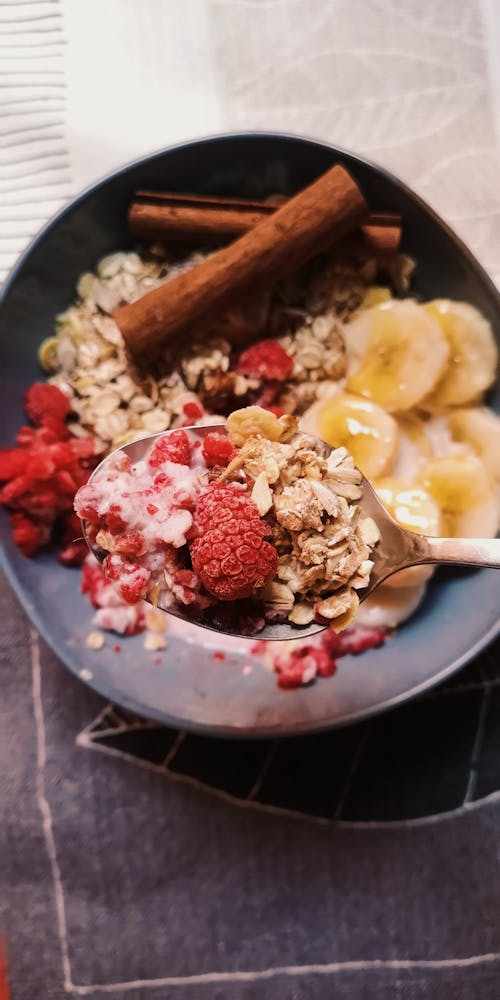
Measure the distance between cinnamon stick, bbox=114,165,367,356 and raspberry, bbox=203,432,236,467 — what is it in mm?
245

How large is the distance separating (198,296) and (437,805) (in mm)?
733

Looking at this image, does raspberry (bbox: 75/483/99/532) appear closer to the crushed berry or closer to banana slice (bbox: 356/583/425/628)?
the crushed berry

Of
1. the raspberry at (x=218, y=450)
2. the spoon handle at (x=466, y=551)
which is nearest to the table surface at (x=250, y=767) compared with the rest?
the spoon handle at (x=466, y=551)

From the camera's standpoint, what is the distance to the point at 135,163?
903 mm

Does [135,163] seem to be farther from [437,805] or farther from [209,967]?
[209,967]

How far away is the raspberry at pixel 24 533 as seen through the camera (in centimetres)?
92

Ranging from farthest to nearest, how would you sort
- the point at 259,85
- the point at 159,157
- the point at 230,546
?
1. the point at 259,85
2. the point at 159,157
3. the point at 230,546

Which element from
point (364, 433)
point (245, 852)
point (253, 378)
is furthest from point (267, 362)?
point (245, 852)

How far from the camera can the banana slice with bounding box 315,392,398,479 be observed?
942 millimetres

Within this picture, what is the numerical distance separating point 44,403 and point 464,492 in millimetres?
530

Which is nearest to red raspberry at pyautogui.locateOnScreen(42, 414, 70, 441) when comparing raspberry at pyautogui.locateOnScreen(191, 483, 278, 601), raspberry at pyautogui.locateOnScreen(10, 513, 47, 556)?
raspberry at pyautogui.locateOnScreen(10, 513, 47, 556)

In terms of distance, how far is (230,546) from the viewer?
2.12 ft

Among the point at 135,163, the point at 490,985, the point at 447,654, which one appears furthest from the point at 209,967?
the point at 135,163

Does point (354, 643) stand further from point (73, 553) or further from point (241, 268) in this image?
point (241, 268)
